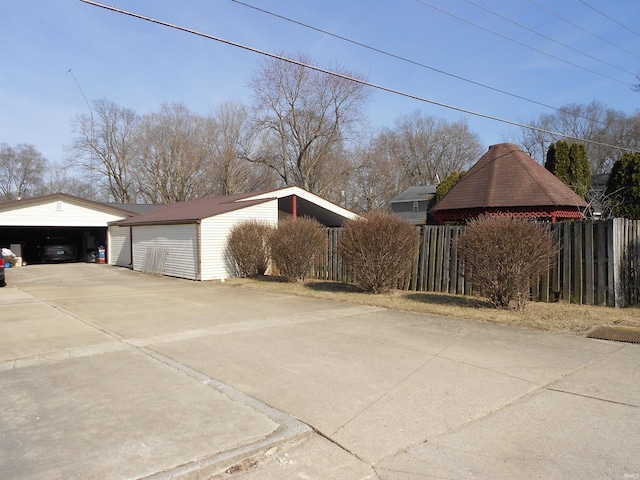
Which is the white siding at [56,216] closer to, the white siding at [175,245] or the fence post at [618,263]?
the white siding at [175,245]

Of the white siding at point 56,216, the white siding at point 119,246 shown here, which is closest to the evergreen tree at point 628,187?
the white siding at point 119,246

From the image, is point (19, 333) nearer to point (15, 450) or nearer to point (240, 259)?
point (15, 450)

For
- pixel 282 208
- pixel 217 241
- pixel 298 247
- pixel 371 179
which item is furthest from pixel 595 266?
pixel 371 179

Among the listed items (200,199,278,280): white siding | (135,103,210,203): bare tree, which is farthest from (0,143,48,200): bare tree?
(200,199,278,280): white siding

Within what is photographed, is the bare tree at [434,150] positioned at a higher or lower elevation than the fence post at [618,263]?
higher

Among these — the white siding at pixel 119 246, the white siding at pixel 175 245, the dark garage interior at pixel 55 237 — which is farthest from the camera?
the dark garage interior at pixel 55 237

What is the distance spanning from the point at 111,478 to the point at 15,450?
3.44 feet

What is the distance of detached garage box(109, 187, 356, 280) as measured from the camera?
1769 centimetres

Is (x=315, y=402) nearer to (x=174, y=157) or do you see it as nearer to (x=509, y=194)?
(x=509, y=194)

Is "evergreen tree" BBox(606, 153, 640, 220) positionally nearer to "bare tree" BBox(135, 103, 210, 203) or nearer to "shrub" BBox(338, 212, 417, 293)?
"shrub" BBox(338, 212, 417, 293)

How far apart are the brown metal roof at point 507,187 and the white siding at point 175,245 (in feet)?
Result: 32.3

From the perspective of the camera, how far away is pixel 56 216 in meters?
25.5

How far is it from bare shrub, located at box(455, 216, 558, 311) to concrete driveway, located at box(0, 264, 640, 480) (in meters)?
1.56

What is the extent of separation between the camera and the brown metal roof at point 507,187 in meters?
16.1
